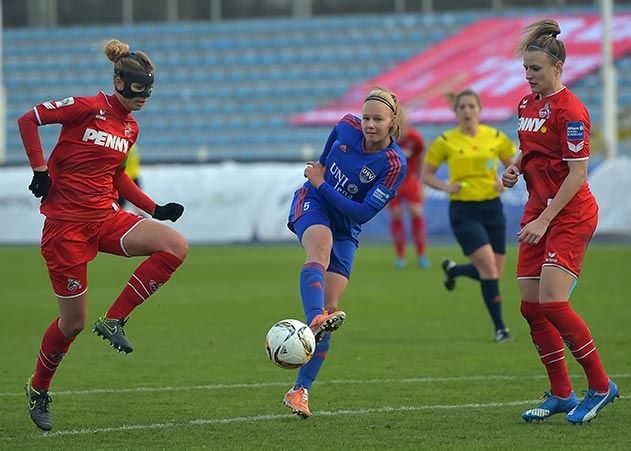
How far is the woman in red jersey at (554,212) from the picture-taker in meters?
6.88

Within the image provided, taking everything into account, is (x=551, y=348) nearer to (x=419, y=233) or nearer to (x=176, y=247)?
(x=176, y=247)

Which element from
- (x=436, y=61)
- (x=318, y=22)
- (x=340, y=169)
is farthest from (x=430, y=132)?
(x=340, y=169)

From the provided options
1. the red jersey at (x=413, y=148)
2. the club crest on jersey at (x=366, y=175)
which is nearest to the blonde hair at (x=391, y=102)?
the club crest on jersey at (x=366, y=175)

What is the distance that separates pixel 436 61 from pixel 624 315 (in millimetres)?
21202

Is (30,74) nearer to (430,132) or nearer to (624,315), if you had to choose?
(430,132)

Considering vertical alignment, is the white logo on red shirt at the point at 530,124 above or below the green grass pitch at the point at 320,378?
above

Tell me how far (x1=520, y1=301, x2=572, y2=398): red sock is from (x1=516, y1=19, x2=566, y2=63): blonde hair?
1429 millimetres

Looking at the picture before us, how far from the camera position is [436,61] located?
110 ft


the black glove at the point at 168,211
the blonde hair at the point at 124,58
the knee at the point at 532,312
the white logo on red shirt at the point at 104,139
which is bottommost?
the knee at the point at 532,312

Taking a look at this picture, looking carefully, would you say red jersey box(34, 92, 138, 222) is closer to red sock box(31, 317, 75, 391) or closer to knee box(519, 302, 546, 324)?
red sock box(31, 317, 75, 391)

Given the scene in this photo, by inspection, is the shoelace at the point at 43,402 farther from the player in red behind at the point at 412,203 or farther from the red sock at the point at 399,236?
the red sock at the point at 399,236

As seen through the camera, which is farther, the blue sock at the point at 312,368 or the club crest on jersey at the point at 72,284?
the blue sock at the point at 312,368

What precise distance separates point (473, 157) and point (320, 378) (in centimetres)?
318

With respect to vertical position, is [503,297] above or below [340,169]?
below
